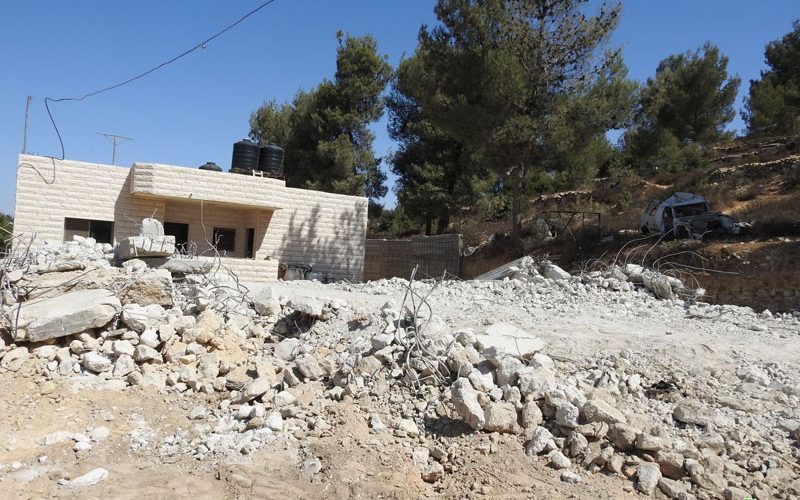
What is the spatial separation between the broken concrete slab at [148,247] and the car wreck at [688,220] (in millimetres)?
11911

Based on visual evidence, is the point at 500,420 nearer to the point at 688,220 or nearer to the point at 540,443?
the point at 540,443

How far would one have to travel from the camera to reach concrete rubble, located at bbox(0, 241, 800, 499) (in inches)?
165

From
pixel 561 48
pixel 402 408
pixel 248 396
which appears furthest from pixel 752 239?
pixel 248 396

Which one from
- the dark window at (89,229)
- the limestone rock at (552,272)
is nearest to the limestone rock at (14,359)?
the limestone rock at (552,272)

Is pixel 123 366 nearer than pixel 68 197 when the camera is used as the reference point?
Yes

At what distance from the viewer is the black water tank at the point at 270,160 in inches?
682

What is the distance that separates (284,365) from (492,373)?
7.37ft

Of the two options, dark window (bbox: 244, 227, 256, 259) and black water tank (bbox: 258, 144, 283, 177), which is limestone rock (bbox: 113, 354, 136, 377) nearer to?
dark window (bbox: 244, 227, 256, 259)

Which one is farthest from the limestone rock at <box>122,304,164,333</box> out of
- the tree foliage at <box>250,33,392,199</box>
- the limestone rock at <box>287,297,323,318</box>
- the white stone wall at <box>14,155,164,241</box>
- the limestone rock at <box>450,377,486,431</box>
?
the tree foliage at <box>250,33,392,199</box>

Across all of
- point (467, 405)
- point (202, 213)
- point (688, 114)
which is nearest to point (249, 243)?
point (202, 213)

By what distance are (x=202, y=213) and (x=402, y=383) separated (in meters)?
12.3

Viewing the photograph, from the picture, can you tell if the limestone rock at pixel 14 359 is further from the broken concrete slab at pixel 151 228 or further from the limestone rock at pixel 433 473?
the broken concrete slab at pixel 151 228

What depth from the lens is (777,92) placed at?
28.2m

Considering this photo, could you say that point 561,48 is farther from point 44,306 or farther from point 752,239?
point 44,306
